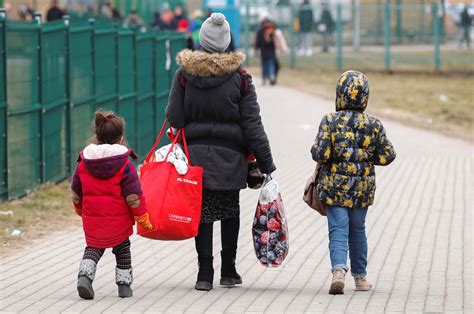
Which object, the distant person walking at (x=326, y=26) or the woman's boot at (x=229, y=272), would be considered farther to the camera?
the distant person walking at (x=326, y=26)

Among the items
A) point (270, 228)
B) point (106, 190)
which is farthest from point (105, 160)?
point (270, 228)

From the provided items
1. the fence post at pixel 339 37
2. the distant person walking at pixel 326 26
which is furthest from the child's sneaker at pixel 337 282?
the distant person walking at pixel 326 26

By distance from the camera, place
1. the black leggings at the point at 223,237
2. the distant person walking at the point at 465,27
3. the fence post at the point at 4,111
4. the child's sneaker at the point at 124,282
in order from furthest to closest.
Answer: the distant person walking at the point at 465,27, the fence post at the point at 4,111, the black leggings at the point at 223,237, the child's sneaker at the point at 124,282

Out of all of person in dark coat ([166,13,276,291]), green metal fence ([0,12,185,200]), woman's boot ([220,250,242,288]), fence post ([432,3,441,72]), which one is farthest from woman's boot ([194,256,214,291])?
fence post ([432,3,441,72])

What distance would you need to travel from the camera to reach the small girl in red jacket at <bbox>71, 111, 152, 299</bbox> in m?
7.16

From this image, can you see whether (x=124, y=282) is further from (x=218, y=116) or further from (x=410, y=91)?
(x=410, y=91)

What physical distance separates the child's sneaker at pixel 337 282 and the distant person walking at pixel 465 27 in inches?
1129

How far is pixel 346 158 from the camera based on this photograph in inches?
298

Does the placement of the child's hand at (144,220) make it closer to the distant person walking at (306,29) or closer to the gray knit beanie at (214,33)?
the gray knit beanie at (214,33)

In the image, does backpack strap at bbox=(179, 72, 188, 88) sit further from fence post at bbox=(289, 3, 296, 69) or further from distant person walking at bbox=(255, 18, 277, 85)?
fence post at bbox=(289, 3, 296, 69)

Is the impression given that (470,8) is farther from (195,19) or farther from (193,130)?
(193,130)

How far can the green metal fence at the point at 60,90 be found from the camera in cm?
1186

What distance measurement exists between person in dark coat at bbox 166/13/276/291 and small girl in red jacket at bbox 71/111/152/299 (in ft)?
1.80

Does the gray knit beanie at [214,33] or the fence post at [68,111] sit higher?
the gray knit beanie at [214,33]
